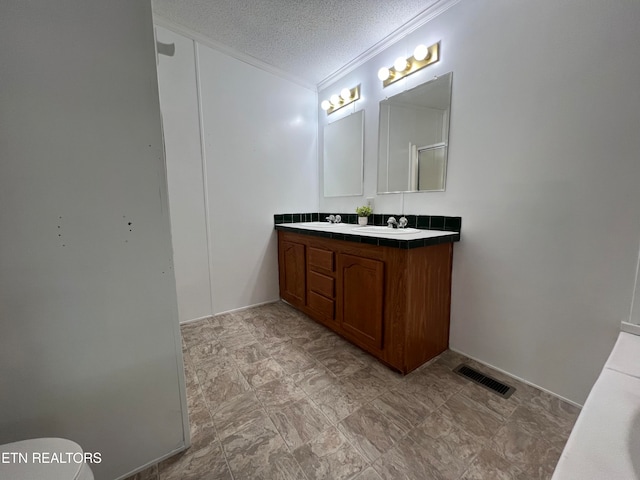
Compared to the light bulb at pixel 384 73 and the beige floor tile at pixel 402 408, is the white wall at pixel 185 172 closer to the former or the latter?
the light bulb at pixel 384 73

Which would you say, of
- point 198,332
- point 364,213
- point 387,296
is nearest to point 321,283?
point 387,296

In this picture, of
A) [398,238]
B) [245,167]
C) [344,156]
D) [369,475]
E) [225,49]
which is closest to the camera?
[369,475]

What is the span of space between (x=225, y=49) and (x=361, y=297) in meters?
2.47

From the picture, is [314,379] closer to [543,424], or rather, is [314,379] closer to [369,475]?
[369,475]

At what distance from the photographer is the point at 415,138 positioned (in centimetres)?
195

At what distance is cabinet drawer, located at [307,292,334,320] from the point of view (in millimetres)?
2027

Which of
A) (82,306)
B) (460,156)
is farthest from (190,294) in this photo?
(460,156)

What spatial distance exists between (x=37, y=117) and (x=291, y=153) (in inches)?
84.5

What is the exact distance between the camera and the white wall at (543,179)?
112cm

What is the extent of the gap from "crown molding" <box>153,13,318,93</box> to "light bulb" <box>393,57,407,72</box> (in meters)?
1.19

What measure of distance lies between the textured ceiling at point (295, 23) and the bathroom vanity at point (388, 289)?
160cm

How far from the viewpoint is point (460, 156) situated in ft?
5.50

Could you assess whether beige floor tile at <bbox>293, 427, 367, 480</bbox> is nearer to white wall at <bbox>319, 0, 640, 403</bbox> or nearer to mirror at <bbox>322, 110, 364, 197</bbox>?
white wall at <bbox>319, 0, 640, 403</bbox>

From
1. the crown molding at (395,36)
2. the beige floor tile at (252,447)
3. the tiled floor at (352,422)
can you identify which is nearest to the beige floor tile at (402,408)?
the tiled floor at (352,422)
